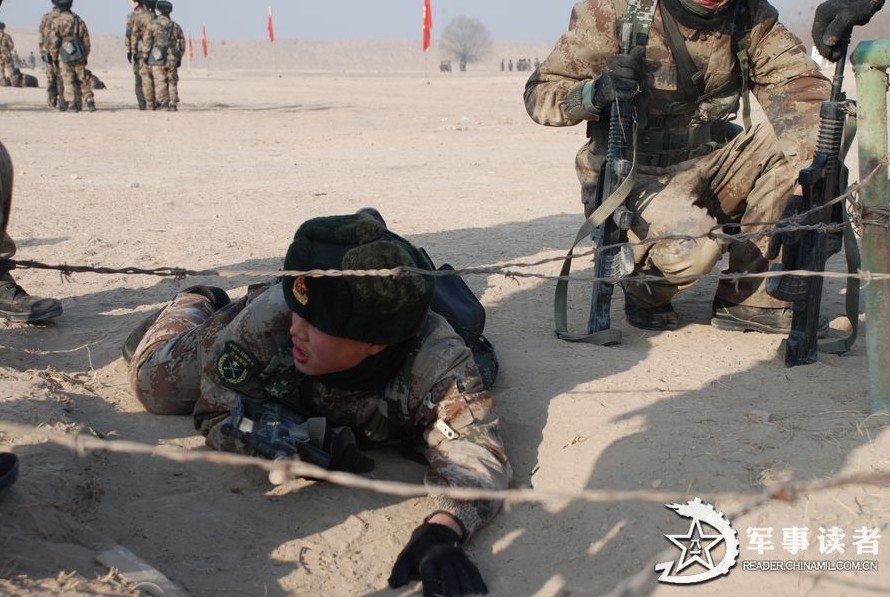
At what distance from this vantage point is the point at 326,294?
2.66m

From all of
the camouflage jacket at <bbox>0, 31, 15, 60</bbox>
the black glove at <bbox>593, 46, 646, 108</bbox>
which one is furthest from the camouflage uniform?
the black glove at <bbox>593, 46, 646, 108</bbox>

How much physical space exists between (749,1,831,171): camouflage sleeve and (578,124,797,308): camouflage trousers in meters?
0.20

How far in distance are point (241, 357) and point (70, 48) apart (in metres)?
15.2

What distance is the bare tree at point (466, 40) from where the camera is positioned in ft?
337

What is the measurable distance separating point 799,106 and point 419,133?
10.2m

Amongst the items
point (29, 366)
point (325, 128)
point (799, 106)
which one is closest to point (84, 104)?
point (325, 128)

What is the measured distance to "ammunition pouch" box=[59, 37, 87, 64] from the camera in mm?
16266

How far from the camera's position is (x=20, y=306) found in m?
4.41

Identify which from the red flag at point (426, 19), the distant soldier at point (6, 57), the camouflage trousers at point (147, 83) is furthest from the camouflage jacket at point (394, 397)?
the red flag at point (426, 19)

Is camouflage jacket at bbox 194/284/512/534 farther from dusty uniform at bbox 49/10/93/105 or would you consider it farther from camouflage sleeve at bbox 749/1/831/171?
dusty uniform at bbox 49/10/93/105

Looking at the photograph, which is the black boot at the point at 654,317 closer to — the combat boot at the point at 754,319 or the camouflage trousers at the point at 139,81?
the combat boot at the point at 754,319

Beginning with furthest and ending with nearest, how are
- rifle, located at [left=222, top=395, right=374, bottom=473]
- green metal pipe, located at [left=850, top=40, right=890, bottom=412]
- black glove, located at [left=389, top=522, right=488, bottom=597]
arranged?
green metal pipe, located at [left=850, top=40, right=890, bottom=412] < rifle, located at [left=222, top=395, right=374, bottom=473] < black glove, located at [left=389, top=522, right=488, bottom=597]

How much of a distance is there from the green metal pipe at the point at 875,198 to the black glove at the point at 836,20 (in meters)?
0.16

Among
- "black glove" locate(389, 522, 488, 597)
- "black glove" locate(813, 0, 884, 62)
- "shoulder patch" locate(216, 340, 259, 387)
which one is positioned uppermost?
"black glove" locate(813, 0, 884, 62)
